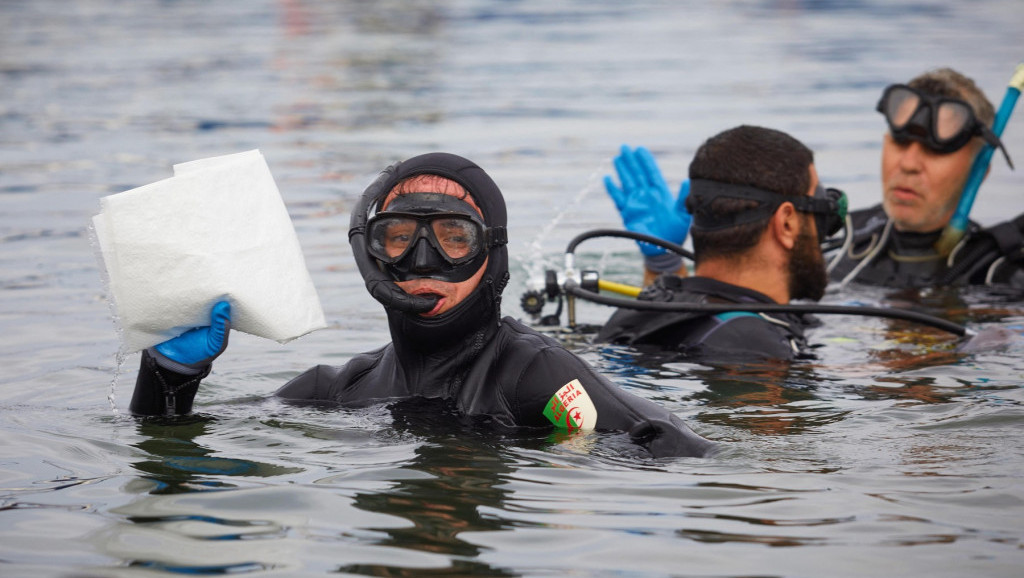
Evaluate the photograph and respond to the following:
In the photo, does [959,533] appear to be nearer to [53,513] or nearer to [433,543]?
[433,543]

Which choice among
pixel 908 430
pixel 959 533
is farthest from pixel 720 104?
pixel 959 533

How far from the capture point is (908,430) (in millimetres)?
4480

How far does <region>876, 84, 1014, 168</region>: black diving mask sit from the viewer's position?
7070mm

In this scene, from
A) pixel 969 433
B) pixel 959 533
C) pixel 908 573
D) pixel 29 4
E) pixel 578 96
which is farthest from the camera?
pixel 29 4

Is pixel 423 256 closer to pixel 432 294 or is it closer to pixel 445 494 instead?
pixel 432 294

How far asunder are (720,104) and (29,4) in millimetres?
23869

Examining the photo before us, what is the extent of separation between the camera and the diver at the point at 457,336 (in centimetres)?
386

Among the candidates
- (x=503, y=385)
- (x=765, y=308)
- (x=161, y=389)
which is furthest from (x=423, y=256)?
(x=765, y=308)

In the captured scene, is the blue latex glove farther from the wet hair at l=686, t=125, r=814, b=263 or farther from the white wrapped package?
the white wrapped package

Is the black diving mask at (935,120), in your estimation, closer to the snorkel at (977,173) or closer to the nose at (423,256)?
the snorkel at (977,173)

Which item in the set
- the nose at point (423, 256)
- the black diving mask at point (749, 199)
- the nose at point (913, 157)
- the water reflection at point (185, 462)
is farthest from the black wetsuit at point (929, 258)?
the water reflection at point (185, 462)

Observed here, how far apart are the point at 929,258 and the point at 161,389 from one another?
5003mm

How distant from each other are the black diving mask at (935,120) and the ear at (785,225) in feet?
7.08

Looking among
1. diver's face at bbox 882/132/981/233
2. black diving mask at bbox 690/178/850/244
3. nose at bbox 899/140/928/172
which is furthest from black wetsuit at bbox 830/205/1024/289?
black diving mask at bbox 690/178/850/244
